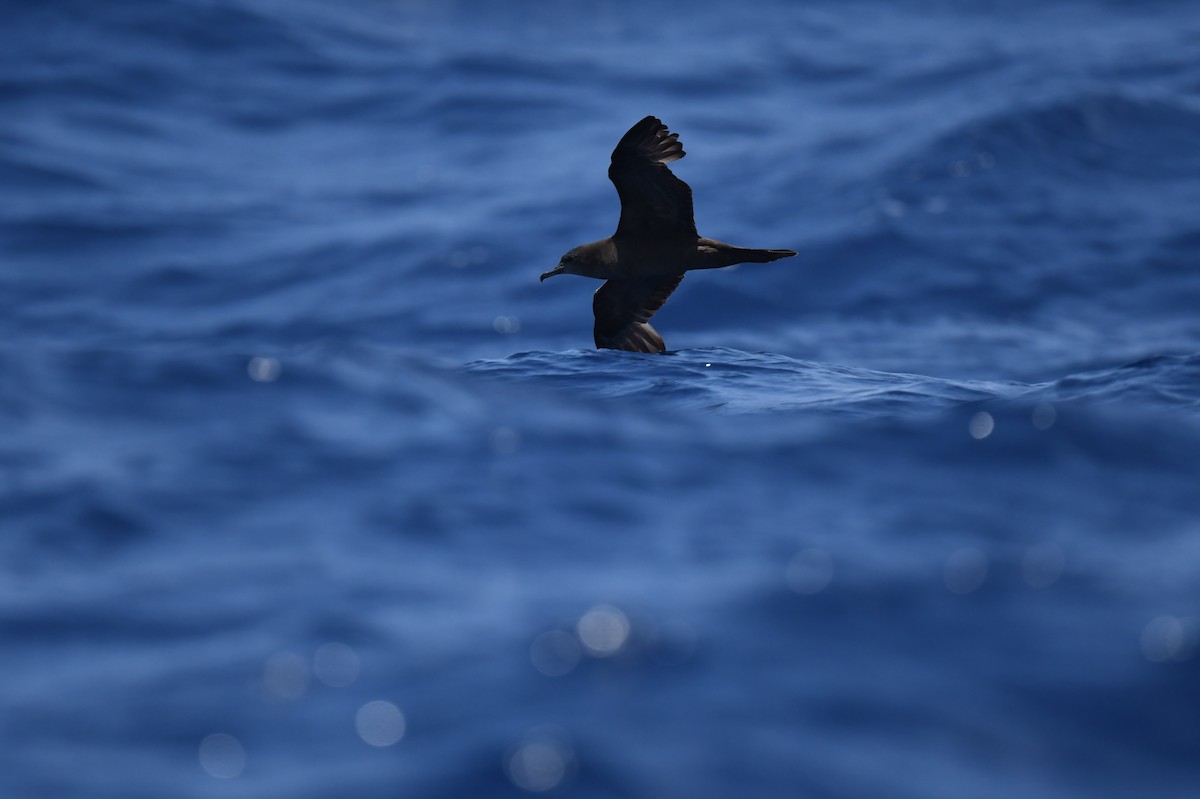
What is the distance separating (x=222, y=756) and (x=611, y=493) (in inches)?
103

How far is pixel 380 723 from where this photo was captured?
432cm

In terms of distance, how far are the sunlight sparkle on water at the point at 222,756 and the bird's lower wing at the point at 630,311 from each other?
688 centimetres

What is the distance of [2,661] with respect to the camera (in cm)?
482

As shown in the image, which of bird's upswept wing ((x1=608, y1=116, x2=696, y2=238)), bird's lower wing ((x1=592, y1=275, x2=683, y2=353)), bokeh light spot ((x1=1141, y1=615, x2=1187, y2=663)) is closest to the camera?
bokeh light spot ((x1=1141, y1=615, x2=1187, y2=663))

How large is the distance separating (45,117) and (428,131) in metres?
5.85

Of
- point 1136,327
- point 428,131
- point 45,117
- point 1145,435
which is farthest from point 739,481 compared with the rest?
point 45,117

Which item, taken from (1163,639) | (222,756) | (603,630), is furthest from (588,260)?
(222,756)

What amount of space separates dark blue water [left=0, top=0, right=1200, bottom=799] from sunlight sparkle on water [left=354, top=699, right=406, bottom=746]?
15 millimetres

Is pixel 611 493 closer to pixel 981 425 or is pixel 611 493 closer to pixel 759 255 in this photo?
pixel 981 425

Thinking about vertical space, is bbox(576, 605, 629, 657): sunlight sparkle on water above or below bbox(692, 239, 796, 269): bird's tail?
below

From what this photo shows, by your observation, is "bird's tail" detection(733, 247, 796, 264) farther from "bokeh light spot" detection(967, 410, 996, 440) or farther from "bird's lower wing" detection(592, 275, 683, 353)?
"bokeh light spot" detection(967, 410, 996, 440)

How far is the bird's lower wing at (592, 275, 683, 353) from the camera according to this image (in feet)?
35.3

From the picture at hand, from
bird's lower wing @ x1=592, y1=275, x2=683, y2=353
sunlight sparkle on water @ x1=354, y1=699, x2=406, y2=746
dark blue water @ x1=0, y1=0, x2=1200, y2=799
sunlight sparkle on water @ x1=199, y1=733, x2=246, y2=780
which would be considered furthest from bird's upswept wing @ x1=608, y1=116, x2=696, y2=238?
sunlight sparkle on water @ x1=199, y1=733, x2=246, y2=780

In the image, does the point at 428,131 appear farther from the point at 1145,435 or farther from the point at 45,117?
the point at 1145,435
